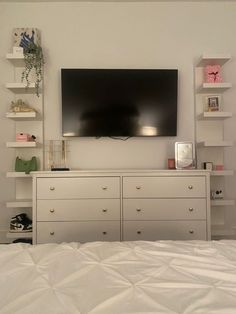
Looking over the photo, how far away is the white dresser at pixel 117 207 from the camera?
8.59ft

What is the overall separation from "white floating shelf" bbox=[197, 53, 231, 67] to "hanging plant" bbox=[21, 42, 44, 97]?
174 centimetres

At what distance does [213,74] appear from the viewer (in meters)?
3.09

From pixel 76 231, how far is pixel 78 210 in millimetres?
197

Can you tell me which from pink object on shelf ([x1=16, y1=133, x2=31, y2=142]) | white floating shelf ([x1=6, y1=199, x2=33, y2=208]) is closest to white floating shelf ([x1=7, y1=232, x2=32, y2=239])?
white floating shelf ([x1=6, y1=199, x2=33, y2=208])

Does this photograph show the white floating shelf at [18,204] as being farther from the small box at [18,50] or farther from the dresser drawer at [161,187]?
the small box at [18,50]

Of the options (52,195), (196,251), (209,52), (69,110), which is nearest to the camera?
(196,251)

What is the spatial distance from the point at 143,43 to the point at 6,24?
62.3 inches

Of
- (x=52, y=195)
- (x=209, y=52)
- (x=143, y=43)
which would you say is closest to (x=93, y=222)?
(x=52, y=195)

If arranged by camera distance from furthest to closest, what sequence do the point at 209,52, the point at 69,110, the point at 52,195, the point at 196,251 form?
the point at 209,52 < the point at 69,110 < the point at 52,195 < the point at 196,251

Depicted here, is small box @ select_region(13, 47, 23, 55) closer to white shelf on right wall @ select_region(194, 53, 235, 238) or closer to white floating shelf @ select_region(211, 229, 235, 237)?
white shelf on right wall @ select_region(194, 53, 235, 238)

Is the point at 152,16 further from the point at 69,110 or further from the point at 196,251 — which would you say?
the point at 196,251

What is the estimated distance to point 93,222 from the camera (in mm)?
2629

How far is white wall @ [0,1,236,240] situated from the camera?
320 cm

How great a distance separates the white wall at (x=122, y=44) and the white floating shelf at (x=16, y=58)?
0.64ft
